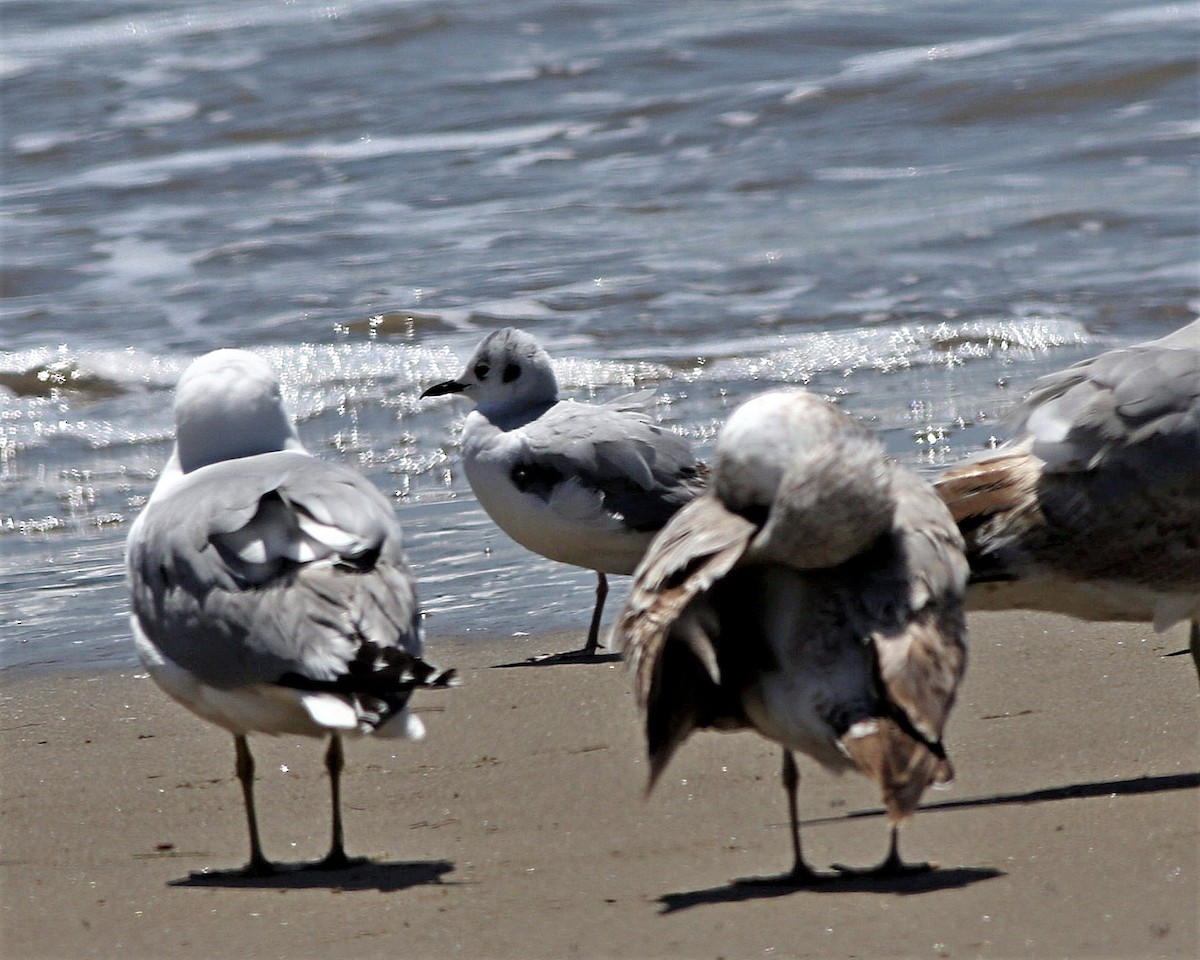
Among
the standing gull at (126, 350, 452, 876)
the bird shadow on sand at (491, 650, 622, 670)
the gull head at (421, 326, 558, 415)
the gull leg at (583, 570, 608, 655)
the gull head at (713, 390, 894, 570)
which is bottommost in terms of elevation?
the gull leg at (583, 570, 608, 655)

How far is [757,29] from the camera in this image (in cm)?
1925

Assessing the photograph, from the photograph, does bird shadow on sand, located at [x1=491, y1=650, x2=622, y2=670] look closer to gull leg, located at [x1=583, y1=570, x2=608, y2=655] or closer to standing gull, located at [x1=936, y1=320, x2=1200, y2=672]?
gull leg, located at [x1=583, y1=570, x2=608, y2=655]

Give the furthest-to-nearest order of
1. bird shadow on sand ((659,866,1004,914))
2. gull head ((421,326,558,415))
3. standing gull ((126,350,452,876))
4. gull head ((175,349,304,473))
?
1. gull head ((421,326,558,415))
2. gull head ((175,349,304,473))
3. standing gull ((126,350,452,876))
4. bird shadow on sand ((659,866,1004,914))

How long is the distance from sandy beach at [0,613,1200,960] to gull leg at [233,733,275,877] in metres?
0.09

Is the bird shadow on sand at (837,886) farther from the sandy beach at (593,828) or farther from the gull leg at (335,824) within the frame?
the gull leg at (335,824)

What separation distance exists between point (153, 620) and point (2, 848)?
27.3 inches

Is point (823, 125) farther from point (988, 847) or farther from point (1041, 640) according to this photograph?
point (988, 847)

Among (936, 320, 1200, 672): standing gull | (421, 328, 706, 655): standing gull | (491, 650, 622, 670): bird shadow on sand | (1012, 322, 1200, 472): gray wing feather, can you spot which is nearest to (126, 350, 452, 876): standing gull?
(491, 650, 622, 670): bird shadow on sand

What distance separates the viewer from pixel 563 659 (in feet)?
20.4

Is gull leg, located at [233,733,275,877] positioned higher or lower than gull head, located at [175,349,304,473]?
lower

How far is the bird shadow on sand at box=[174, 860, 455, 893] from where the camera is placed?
13.8 feet

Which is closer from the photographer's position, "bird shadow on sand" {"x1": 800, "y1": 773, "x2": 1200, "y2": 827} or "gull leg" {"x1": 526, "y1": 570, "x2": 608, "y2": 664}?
"bird shadow on sand" {"x1": 800, "y1": 773, "x2": 1200, "y2": 827}

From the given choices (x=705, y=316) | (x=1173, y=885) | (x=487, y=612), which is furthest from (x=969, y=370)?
(x=1173, y=885)

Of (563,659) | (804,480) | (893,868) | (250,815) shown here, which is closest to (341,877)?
(250,815)
